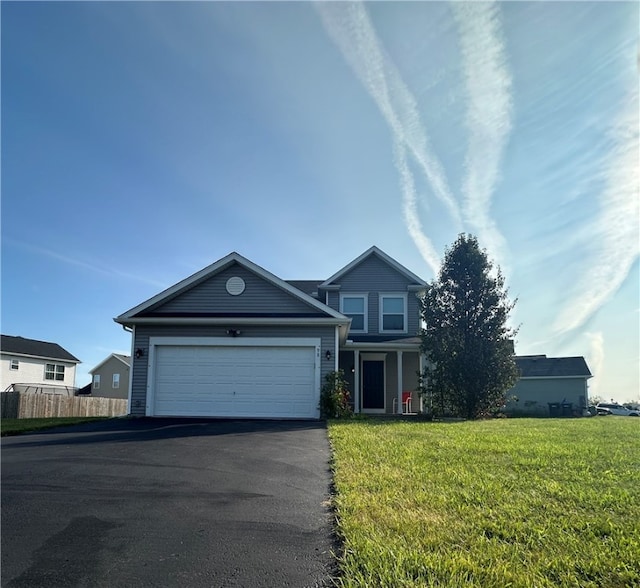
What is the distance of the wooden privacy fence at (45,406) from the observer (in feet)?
62.3

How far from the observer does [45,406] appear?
67.8 feet

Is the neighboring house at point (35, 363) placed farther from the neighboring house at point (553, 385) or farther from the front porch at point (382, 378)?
the neighboring house at point (553, 385)

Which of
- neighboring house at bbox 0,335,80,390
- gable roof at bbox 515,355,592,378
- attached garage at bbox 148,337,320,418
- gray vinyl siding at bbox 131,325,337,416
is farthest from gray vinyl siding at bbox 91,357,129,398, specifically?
gable roof at bbox 515,355,592,378

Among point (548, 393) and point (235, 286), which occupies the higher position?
point (235, 286)

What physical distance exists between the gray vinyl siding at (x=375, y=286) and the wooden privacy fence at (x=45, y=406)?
42.1 ft

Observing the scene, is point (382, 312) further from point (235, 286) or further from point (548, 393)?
point (548, 393)

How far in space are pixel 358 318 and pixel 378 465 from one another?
46.3ft

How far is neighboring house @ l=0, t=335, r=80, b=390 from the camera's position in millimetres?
32062

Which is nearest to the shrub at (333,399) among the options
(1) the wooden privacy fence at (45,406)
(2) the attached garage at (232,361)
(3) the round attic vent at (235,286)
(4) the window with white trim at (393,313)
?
(2) the attached garage at (232,361)

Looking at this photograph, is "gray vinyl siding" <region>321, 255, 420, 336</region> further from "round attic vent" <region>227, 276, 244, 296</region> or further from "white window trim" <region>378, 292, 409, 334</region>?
"round attic vent" <region>227, 276, 244, 296</region>

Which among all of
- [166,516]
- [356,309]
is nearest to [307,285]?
[356,309]

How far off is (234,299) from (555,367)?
28408 millimetres

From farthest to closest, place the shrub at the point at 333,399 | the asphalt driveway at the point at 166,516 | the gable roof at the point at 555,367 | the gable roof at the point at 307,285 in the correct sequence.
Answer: the gable roof at the point at 555,367, the gable roof at the point at 307,285, the shrub at the point at 333,399, the asphalt driveway at the point at 166,516

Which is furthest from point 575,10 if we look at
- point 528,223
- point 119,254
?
point 119,254
